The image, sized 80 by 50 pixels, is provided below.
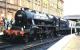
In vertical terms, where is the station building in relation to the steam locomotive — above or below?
above

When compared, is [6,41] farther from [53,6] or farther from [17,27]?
[53,6]

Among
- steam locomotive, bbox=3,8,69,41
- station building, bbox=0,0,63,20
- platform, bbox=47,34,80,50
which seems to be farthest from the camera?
station building, bbox=0,0,63,20

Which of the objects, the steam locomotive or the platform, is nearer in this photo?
the platform

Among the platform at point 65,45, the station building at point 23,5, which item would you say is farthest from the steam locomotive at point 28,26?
the station building at point 23,5

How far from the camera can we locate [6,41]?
84.3 feet

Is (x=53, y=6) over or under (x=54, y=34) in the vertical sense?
over

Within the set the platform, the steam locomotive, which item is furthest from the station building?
the platform

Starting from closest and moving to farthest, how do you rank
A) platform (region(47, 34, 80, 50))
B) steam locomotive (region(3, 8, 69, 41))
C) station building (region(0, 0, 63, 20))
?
platform (region(47, 34, 80, 50)), steam locomotive (region(3, 8, 69, 41)), station building (region(0, 0, 63, 20))

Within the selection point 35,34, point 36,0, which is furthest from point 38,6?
point 35,34

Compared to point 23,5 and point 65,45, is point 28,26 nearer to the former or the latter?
point 65,45

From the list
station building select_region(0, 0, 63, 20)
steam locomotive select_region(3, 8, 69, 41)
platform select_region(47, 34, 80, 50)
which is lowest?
platform select_region(47, 34, 80, 50)

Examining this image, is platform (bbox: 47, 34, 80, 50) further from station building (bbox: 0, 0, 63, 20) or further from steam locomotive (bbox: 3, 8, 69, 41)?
station building (bbox: 0, 0, 63, 20)

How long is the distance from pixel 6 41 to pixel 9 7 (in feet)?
57.7

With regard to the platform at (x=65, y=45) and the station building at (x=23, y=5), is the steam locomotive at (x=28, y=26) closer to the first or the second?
the platform at (x=65, y=45)
